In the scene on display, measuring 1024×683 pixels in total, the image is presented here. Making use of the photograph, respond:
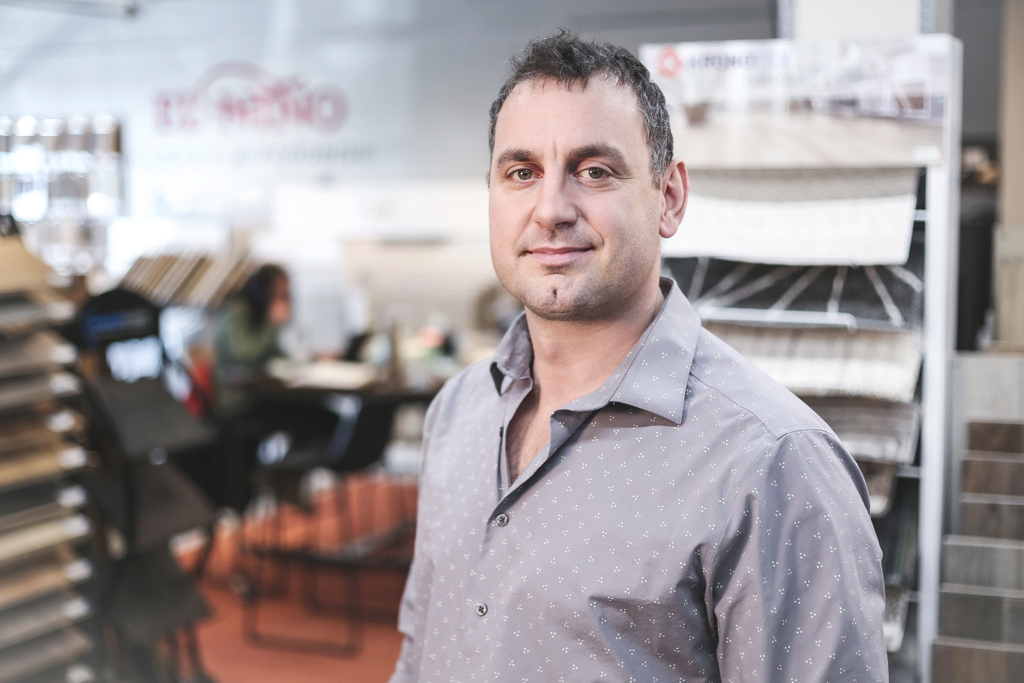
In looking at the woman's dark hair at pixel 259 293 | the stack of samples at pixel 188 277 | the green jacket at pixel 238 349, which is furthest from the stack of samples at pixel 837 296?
the stack of samples at pixel 188 277

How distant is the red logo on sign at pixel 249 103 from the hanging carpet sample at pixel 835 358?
524cm

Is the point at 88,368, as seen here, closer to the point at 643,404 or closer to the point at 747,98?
the point at 747,98

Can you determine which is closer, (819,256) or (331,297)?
(819,256)

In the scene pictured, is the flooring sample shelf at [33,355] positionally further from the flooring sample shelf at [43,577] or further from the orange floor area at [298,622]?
the orange floor area at [298,622]

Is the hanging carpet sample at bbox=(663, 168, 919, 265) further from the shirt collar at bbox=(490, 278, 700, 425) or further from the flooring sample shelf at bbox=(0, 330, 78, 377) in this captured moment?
the flooring sample shelf at bbox=(0, 330, 78, 377)

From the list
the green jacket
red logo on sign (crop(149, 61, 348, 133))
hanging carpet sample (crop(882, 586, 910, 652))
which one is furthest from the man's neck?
red logo on sign (crop(149, 61, 348, 133))

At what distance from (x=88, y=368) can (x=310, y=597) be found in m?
1.92

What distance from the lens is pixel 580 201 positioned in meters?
Answer: 1.20

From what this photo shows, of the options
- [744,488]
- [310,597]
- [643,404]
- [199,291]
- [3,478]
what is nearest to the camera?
[744,488]

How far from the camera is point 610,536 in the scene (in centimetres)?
117

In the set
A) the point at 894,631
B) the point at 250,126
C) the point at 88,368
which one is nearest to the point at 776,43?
the point at 894,631

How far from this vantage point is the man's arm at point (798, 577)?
3.39ft

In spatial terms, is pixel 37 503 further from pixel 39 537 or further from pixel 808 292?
pixel 808 292

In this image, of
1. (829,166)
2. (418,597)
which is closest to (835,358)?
(829,166)
